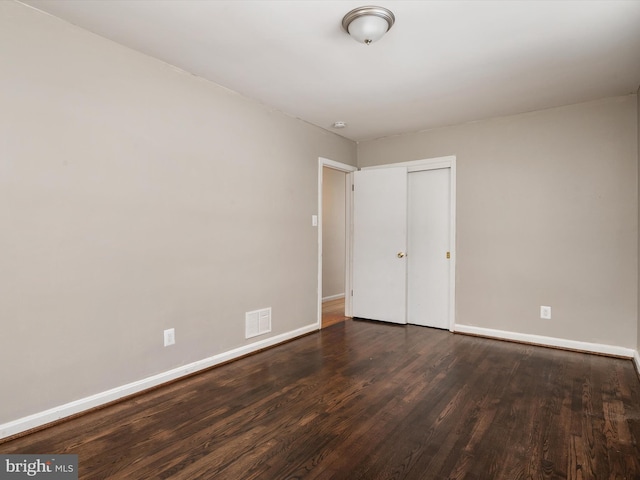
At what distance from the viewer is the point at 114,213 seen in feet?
8.03

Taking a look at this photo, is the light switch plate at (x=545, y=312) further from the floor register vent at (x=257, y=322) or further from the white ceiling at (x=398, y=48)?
the floor register vent at (x=257, y=322)

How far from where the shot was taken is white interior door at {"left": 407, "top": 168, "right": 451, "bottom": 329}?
4406 mm

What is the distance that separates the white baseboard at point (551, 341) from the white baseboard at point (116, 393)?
2335 mm

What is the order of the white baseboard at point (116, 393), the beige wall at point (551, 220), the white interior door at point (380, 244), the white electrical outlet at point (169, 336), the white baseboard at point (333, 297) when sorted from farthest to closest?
the white baseboard at point (333, 297)
the white interior door at point (380, 244)
the beige wall at point (551, 220)
the white electrical outlet at point (169, 336)
the white baseboard at point (116, 393)

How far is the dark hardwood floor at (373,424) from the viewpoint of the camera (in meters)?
1.76

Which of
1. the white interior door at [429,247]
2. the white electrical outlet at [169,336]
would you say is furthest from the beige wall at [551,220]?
the white electrical outlet at [169,336]

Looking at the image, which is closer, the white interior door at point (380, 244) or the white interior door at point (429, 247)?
the white interior door at point (429, 247)

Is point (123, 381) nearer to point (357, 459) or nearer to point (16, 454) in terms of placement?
point (16, 454)

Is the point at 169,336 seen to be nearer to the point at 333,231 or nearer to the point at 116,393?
the point at 116,393

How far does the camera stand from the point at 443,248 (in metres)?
4.43

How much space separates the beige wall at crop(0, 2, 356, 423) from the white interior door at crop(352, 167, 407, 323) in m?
1.62

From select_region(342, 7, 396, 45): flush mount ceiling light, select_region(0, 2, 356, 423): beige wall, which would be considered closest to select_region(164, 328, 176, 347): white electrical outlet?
select_region(0, 2, 356, 423): beige wall

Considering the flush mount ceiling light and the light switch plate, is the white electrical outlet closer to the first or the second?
the flush mount ceiling light

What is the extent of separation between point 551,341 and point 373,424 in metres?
2.57
